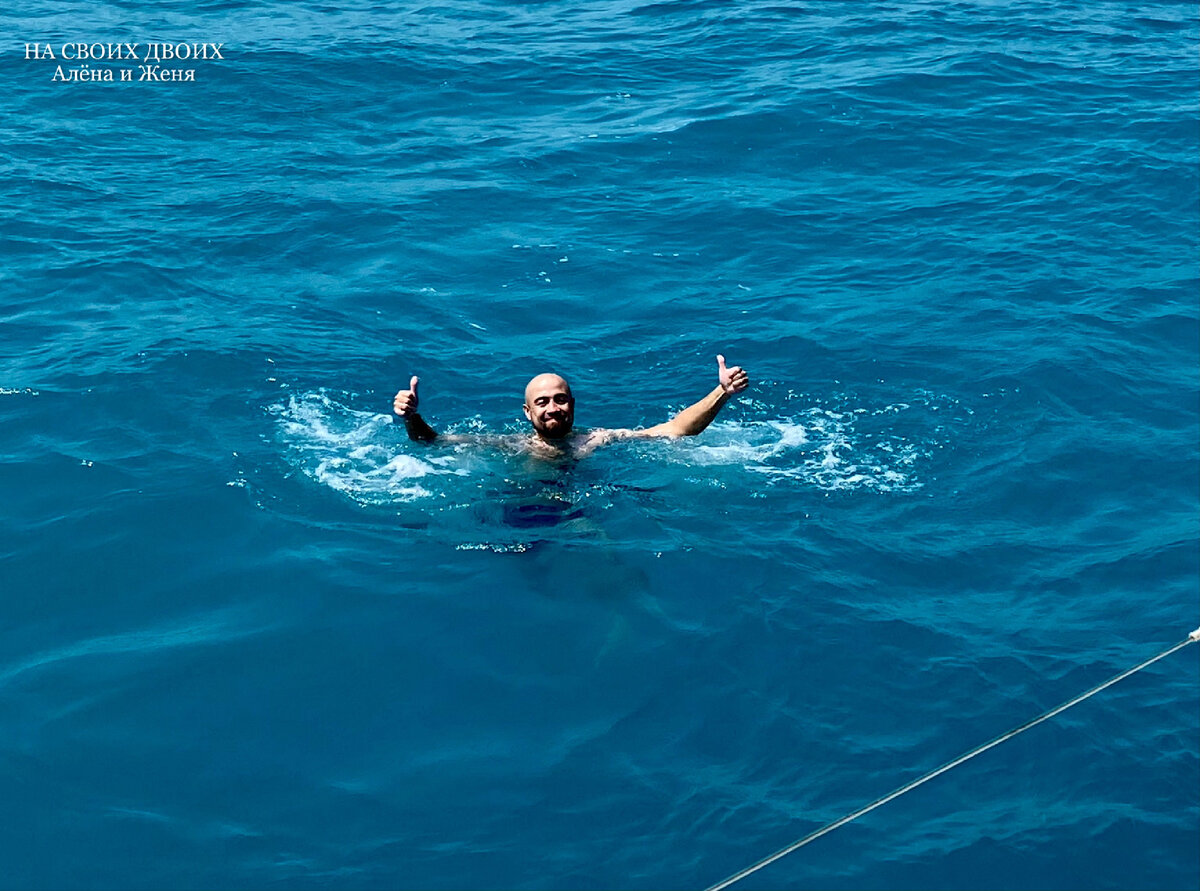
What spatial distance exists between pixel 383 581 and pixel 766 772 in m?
3.41

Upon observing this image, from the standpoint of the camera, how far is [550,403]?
36.5ft

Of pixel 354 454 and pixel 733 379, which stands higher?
pixel 354 454

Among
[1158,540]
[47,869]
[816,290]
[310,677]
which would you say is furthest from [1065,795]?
[816,290]

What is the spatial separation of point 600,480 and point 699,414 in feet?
3.47

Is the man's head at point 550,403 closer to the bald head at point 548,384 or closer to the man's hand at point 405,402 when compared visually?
the bald head at point 548,384

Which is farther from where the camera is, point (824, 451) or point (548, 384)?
point (824, 451)

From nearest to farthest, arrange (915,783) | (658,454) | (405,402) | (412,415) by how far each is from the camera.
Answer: (915,783), (405,402), (412,415), (658,454)

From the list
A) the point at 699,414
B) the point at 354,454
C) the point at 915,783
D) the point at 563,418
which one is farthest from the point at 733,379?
the point at 354,454

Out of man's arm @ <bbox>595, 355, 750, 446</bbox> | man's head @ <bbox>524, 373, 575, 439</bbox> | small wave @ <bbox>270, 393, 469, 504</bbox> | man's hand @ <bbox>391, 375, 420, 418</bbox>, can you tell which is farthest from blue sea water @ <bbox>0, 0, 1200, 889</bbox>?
man's hand @ <bbox>391, 375, 420, 418</bbox>

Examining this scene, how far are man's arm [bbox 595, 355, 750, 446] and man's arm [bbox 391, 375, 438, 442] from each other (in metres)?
1.54

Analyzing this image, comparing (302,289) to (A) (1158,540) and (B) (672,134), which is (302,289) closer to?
(B) (672,134)

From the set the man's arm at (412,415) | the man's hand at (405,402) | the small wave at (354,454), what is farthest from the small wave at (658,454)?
the man's hand at (405,402)

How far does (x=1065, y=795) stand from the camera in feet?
27.6

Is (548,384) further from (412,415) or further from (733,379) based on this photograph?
(733,379)
